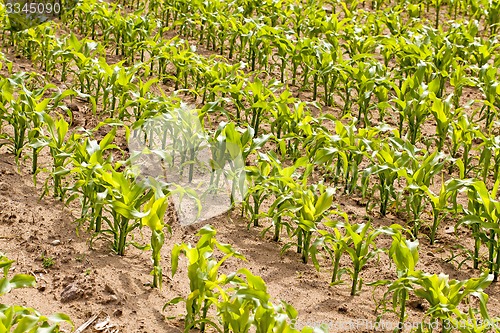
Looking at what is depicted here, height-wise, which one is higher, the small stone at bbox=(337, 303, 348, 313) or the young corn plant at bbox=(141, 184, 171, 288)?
the young corn plant at bbox=(141, 184, 171, 288)

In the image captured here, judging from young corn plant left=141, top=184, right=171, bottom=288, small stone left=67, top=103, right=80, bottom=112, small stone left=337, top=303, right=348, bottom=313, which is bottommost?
small stone left=337, top=303, right=348, bottom=313

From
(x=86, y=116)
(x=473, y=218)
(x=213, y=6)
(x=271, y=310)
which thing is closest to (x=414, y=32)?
(x=213, y=6)

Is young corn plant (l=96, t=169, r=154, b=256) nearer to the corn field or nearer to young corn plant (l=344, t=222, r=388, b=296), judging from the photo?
the corn field

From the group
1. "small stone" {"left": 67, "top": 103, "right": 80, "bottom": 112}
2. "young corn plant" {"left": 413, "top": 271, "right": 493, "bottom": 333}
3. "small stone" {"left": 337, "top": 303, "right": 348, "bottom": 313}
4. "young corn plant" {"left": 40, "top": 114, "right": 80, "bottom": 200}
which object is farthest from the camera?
"small stone" {"left": 67, "top": 103, "right": 80, "bottom": 112}

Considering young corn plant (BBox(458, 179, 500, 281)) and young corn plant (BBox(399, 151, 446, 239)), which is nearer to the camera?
young corn plant (BBox(458, 179, 500, 281))

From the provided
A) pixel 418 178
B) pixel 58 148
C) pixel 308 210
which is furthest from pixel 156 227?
pixel 418 178

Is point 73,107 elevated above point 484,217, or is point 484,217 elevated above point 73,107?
point 484,217

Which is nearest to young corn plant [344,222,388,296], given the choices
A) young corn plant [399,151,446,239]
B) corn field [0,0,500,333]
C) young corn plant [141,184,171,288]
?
corn field [0,0,500,333]

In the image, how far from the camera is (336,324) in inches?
150

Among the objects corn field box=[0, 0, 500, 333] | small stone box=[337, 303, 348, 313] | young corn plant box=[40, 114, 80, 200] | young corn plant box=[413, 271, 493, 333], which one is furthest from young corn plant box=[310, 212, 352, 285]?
young corn plant box=[40, 114, 80, 200]

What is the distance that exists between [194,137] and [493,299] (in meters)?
2.04

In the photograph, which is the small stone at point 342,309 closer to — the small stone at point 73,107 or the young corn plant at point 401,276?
the young corn plant at point 401,276

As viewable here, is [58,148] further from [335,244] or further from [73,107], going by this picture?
[335,244]

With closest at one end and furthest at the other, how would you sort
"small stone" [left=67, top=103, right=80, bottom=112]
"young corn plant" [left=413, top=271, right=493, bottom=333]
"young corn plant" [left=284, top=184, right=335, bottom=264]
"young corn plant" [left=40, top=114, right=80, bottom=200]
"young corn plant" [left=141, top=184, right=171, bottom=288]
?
"young corn plant" [left=413, top=271, right=493, bottom=333]
"young corn plant" [left=141, top=184, right=171, bottom=288]
"young corn plant" [left=284, top=184, right=335, bottom=264]
"young corn plant" [left=40, top=114, right=80, bottom=200]
"small stone" [left=67, top=103, right=80, bottom=112]
